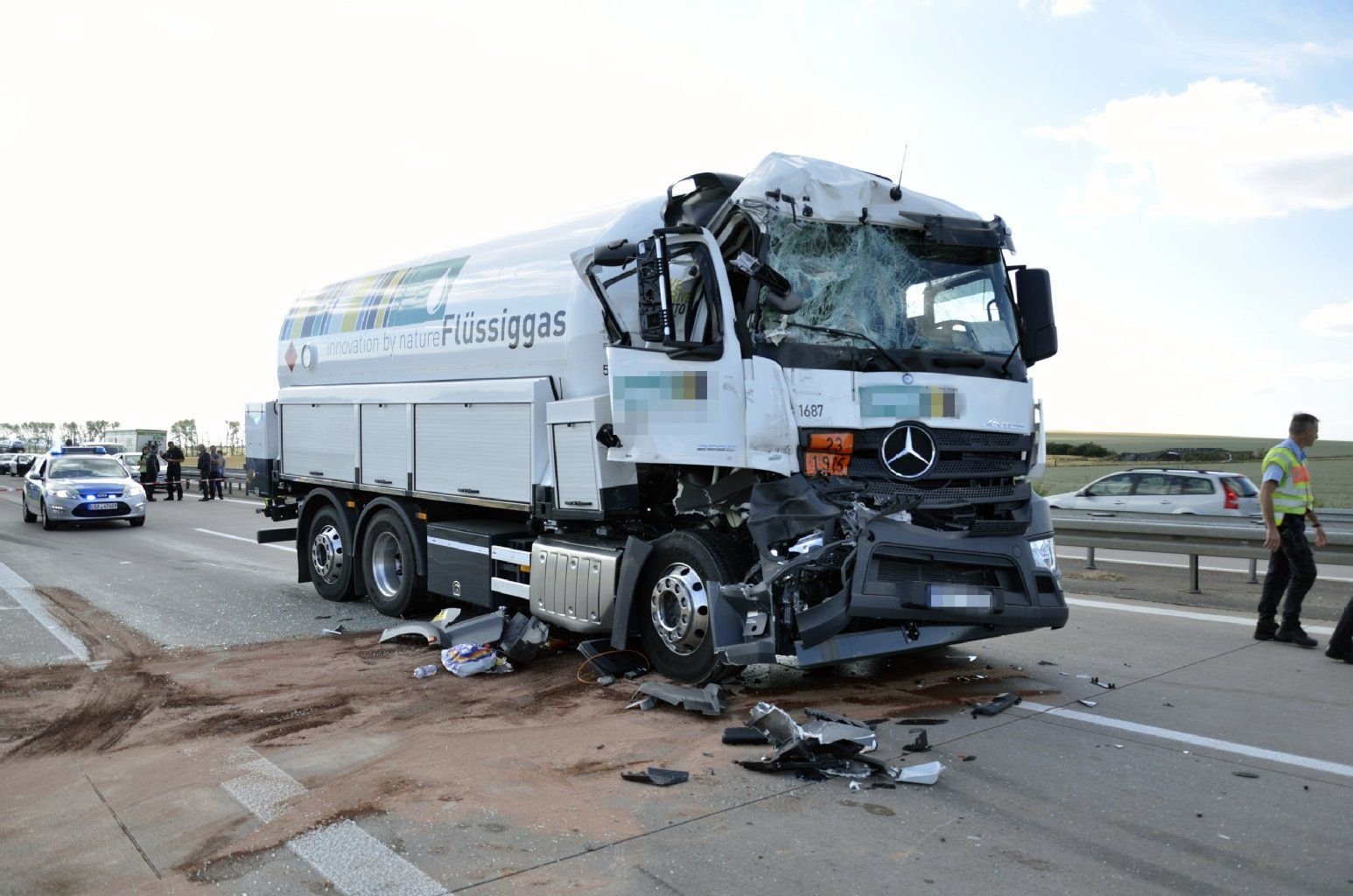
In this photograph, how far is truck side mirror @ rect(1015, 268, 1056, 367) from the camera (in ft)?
22.7

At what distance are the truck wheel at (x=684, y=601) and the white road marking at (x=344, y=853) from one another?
8.12 ft

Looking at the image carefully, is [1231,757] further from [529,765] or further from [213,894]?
[213,894]

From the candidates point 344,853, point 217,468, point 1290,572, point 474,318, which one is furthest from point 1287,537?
point 217,468

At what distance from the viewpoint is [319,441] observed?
10953mm

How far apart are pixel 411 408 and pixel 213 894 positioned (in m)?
6.16

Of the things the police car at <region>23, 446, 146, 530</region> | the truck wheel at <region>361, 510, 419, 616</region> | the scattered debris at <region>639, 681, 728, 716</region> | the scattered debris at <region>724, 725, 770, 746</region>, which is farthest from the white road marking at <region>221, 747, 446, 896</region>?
the police car at <region>23, 446, 146, 530</region>

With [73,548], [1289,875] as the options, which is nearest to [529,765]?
[1289,875]

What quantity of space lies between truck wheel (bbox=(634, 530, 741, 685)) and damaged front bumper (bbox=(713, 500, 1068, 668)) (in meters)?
0.21

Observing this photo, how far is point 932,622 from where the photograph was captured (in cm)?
586

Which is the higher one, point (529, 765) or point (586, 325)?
point (586, 325)

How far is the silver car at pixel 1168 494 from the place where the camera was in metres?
15.4

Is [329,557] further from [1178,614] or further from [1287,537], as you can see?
[1287,537]

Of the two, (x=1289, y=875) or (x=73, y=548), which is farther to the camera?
(x=73, y=548)

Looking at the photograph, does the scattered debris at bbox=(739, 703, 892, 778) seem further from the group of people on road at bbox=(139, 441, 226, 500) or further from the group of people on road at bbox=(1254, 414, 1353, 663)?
the group of people on road at bbox=(139, 441, 226, 500)
